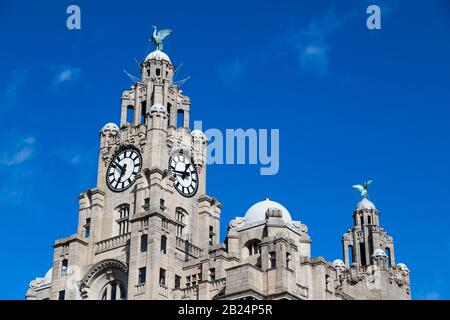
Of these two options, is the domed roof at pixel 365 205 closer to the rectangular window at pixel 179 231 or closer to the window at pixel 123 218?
the rectangular window at pixel 179 231

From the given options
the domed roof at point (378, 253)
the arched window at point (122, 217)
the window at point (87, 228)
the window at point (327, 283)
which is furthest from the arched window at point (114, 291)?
the domed roof at point (378, 253)

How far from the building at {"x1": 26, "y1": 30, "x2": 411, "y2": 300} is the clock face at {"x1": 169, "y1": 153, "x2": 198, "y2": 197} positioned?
0.41 ft

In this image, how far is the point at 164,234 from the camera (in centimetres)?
8900

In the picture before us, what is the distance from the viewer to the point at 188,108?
345 feet

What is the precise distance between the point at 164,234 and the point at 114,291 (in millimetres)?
8042

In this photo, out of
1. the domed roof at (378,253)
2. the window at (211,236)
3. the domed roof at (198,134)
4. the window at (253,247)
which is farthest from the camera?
the domed roof at (378,253)

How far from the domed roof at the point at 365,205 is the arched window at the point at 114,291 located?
44.8 meters

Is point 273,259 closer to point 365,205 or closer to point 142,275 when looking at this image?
point 142,275

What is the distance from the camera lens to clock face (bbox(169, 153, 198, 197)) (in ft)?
323

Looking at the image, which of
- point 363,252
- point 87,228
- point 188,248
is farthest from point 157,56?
point 363,252

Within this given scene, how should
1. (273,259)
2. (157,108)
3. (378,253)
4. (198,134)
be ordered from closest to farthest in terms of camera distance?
(273,259) → (157,108) → (198,134) → (378,253)

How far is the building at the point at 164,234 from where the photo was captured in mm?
85125
